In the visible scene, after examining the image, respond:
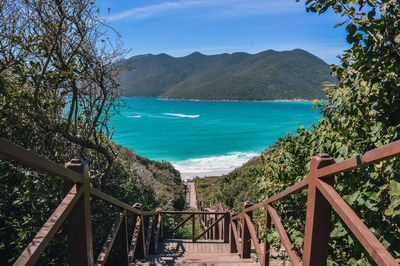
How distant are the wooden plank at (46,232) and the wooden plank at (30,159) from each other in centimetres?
11

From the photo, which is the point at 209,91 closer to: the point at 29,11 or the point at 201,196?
the point at 201,196

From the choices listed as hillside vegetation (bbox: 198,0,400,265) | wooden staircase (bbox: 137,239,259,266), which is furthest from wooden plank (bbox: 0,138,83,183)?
wooden staircase (bbox: 137,239,259,266)

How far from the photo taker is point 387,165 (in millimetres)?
1663

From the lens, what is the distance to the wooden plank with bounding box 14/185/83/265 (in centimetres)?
116

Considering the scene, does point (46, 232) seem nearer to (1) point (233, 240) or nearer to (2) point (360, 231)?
(2) point (360, 231)

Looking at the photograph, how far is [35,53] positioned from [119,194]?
10.9ft

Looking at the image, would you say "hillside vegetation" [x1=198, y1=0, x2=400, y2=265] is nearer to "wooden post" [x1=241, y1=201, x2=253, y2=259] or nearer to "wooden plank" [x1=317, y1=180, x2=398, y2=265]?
"wooden plank" [x1=317, y1=180, x2=398, y2=265]

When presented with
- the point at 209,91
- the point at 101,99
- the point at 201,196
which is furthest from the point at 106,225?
the point at 209,91

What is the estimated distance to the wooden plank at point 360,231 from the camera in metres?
1.03

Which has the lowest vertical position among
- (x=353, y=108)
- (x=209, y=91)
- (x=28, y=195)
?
(x=28, y=195)

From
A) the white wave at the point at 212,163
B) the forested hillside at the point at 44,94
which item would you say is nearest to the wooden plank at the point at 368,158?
the forested hillside at the point at 44,94

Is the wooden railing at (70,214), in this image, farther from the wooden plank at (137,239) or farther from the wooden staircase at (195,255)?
the wooden staircase at (195,255)

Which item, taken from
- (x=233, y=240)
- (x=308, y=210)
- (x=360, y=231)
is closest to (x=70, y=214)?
(x=308, y=210)

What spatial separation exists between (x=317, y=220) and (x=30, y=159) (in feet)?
5.17
